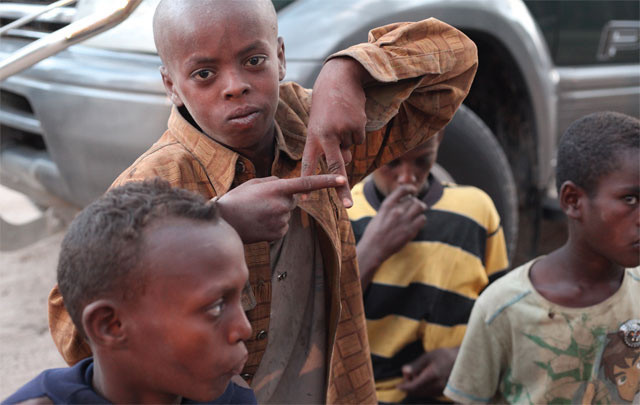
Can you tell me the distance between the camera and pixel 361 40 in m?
2.93

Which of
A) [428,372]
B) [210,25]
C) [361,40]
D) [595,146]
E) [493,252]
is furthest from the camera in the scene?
[361,40]

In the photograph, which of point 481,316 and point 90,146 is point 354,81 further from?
point 90,146

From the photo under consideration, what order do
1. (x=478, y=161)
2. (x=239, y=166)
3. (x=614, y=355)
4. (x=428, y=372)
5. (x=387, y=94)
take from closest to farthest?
(x=239, y=166)
(x=387, y=94)
(x=614, y=355)
(x=428, y=372)
(x=478, y=161)

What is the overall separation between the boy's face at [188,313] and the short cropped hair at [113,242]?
0.06 feet

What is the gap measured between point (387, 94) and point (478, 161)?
1.65 meters

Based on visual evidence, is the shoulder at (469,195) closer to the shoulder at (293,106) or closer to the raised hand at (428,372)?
the raised hand at (428,372)

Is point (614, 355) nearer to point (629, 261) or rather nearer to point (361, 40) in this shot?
point (629, 261)

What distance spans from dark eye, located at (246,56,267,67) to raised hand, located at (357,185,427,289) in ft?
3.37

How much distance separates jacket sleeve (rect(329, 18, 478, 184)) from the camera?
171cm

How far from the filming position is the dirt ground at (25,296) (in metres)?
3.44

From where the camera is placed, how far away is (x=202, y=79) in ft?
5.03

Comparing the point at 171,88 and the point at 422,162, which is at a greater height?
the point at 171,88

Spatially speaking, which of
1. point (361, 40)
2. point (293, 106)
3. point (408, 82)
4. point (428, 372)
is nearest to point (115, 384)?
point (293, 106)

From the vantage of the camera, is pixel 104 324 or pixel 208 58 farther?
pixel 208 58
